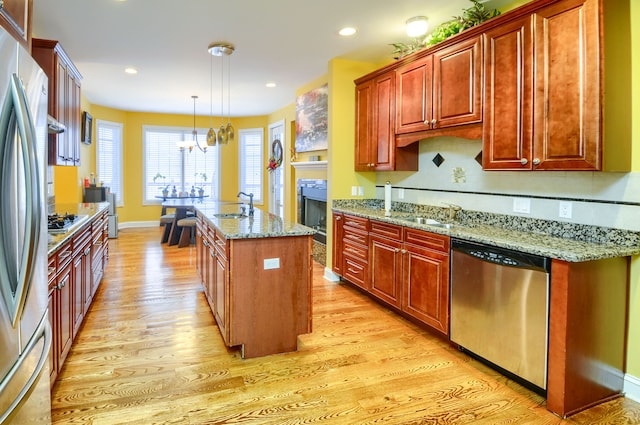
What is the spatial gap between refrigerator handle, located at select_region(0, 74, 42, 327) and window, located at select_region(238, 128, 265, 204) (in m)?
8.20

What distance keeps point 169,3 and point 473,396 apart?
3609 millimetres

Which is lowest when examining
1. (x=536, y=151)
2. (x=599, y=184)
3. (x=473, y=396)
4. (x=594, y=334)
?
(x=473, y=396)

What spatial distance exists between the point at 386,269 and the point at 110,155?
24.1 ft

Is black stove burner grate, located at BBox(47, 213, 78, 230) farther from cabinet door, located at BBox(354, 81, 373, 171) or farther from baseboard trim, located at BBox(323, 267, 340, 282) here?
cabinet door, located at BBox(354, 81, 373, 171)

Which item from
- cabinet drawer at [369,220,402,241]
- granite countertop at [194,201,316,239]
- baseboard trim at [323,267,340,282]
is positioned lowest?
baseboard trim at [323,267,340,282]

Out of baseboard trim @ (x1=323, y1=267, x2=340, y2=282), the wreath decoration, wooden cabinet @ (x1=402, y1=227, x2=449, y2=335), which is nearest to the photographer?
wooden cabinet @ (x1=402, y1=227, x2=449, y2=335)

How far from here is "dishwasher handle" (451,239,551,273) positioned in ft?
7.47

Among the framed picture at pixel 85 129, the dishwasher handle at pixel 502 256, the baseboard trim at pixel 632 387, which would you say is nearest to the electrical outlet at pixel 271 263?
the dishwasher handle at pixel 502 256

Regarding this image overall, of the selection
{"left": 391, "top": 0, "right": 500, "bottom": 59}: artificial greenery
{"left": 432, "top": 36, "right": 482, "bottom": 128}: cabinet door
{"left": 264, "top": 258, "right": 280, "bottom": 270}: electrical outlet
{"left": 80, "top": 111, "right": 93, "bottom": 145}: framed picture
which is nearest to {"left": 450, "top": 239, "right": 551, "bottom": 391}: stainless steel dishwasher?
{"left": 432, "top": 36, "right": 482, "bottom": 128}: cabinet door

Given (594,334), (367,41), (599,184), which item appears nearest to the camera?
(594,334)

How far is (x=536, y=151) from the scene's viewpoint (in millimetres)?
2600

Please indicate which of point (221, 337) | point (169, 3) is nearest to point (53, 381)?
point (221, 337)

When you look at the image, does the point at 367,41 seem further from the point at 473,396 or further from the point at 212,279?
the point at 473,396

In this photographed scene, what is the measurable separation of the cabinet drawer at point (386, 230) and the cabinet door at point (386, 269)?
1.6 inches
